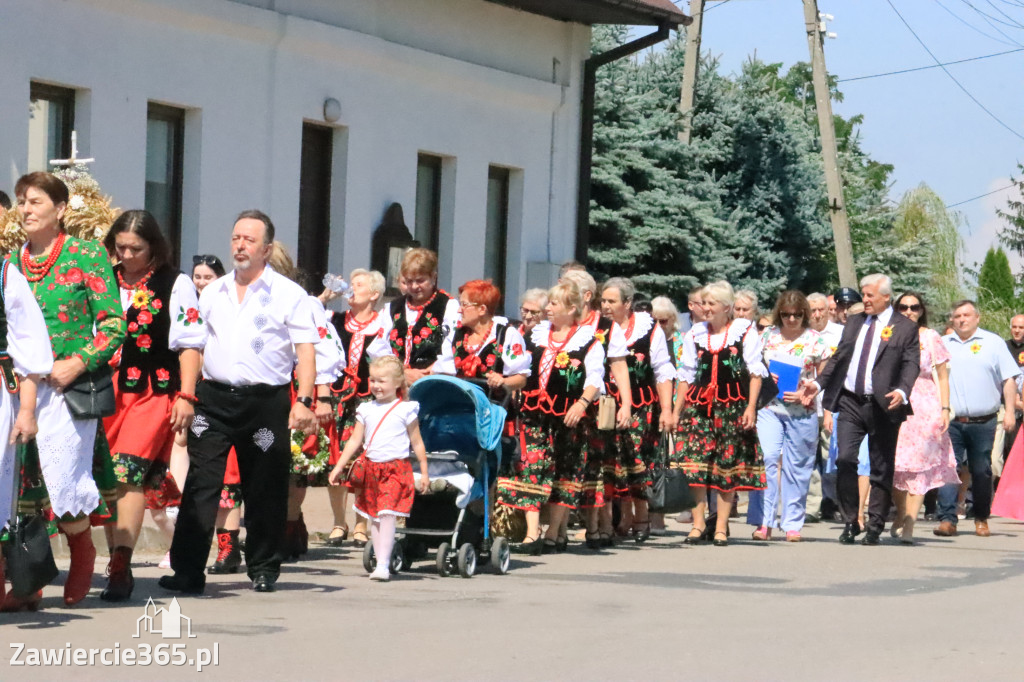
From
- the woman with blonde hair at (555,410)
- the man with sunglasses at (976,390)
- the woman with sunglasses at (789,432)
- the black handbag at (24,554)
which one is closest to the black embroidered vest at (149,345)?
the black handbag at (24,554)

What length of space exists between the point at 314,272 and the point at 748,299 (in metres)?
5.26

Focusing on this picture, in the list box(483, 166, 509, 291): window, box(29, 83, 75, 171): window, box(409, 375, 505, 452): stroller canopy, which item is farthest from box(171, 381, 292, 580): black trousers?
box(483, 166, 509, 291): window

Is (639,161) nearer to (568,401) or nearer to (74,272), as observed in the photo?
(568,401)

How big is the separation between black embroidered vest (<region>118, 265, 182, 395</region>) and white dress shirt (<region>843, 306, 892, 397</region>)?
22.6 feet

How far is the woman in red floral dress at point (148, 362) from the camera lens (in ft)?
31.2

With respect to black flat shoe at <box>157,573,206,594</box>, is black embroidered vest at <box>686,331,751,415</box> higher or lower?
higher

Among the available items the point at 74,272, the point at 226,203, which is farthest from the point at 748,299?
the point at 74,272

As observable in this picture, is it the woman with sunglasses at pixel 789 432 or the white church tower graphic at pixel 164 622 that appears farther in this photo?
the woman with sunglasses at pixel 789 432

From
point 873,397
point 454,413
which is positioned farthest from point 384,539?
point 873,397

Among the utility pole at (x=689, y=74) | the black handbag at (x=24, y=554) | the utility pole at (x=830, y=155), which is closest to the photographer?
the black handbag at (x=24, y=554)

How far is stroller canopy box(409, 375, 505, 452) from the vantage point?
37.8 ft

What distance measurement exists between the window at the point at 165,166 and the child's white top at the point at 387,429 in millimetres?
6409

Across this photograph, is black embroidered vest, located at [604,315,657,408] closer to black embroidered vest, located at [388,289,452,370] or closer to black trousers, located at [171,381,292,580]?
black embroidered vest, located at [388,289,452,370]

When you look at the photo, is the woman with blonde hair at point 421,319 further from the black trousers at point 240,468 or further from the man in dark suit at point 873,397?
the man in dark suit at point 873,397
